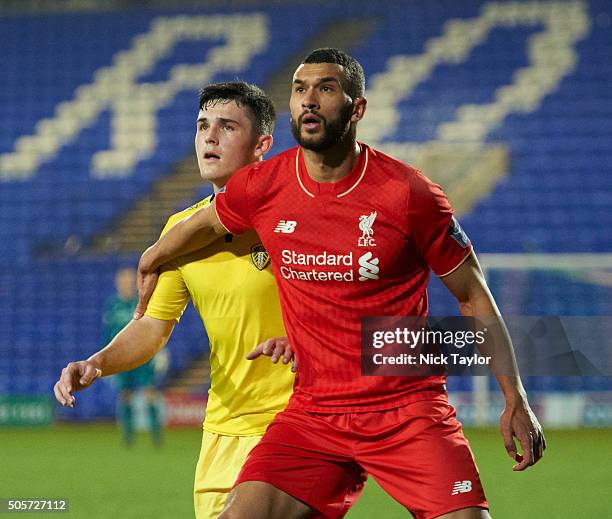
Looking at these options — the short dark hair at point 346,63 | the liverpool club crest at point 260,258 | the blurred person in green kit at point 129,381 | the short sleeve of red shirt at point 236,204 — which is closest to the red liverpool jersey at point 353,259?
the short sleeve of red shirt at point 236,204

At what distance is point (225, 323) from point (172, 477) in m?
4.65

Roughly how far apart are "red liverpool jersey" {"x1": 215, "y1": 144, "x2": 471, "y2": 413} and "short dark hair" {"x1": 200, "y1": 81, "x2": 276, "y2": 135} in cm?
76

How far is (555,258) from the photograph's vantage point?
42.3ft

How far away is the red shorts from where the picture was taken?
328 centimetres

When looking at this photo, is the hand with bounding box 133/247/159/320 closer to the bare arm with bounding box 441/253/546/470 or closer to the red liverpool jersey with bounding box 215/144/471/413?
the red liverpool jersey with bounding box 215/144/471/413

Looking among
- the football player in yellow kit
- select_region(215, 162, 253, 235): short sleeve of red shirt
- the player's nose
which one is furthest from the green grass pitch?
the player's nose

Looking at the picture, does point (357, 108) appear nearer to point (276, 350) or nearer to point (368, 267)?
A: point (368, 267)

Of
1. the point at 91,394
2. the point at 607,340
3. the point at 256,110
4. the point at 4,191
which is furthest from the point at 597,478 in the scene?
the point at 4,191

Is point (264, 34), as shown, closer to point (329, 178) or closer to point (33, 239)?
point (33, 239)

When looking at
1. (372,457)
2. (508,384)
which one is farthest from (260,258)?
(508,384)

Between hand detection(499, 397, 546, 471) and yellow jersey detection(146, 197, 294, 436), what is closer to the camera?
hand detection(499, 397, 546, 471)

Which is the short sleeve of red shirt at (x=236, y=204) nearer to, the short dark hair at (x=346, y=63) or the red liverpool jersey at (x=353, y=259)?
the red liverpool jersey at (x=353, y=259)

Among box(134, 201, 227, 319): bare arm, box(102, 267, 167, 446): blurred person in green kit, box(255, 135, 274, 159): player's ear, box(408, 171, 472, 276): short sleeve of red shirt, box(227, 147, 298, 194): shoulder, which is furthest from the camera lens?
box(102, 267, 167, 446): blurred person in green kit

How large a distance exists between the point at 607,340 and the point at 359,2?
28.3 ft
